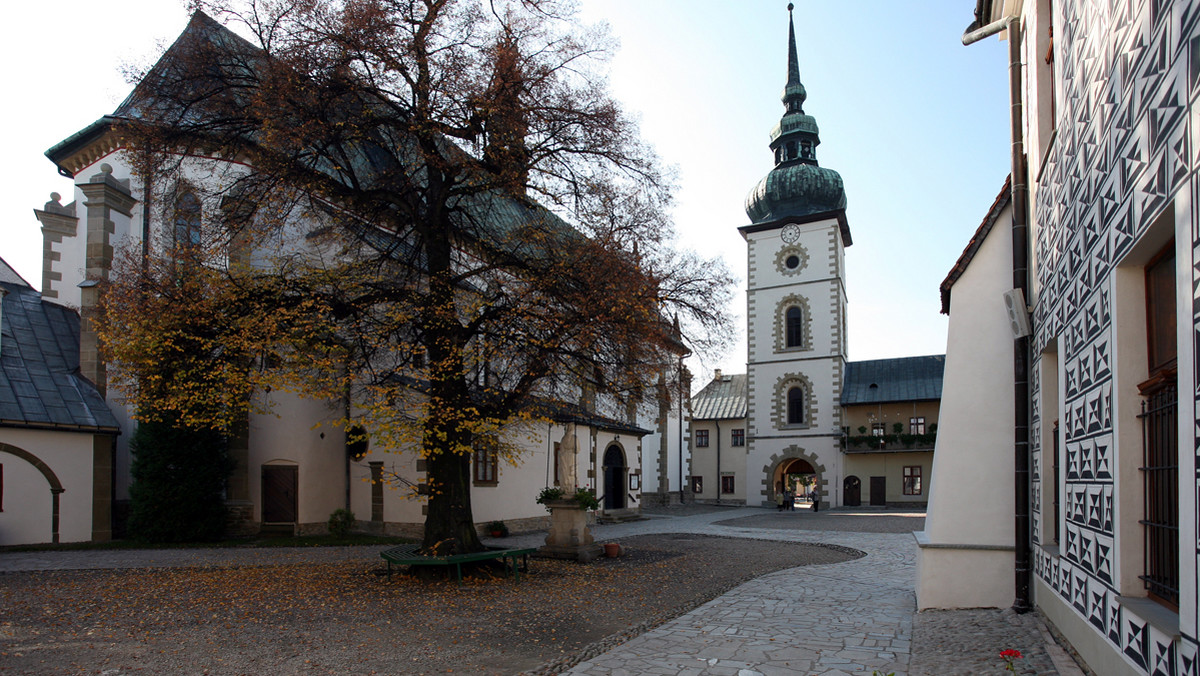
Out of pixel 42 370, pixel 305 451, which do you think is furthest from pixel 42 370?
pixel 305 451

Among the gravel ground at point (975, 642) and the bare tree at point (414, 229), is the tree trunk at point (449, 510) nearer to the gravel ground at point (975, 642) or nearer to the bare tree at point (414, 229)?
the bare tree at point (414, 229)

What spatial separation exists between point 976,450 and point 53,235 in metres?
21.8

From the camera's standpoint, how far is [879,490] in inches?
1521

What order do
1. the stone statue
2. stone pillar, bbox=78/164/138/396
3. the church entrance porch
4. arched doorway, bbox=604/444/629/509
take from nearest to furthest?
the stone statue < stone pillar, bbox=78/164/138/396 < arched doorway, bbox=604/444/629/509 < the church entrance porch

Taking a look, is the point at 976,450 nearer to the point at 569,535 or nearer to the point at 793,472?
the point at 569,535

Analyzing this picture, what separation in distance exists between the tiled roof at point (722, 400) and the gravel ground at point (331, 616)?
3195cm

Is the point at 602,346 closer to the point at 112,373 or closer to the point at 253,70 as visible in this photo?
the point at 253,70

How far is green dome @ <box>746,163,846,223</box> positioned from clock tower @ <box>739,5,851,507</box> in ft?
0.17

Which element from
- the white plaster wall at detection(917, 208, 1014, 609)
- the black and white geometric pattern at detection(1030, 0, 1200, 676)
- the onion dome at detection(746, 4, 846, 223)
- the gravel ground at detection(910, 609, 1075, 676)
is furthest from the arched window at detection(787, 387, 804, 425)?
the black and white geometric pattern at detection(1030, 0, 1200, 676)

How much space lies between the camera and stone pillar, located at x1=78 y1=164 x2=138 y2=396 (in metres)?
19.2

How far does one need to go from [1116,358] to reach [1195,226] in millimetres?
1618

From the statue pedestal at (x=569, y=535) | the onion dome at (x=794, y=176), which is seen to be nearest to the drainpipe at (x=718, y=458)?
the onion dome at (x=794, y=176)

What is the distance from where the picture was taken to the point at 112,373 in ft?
61.2

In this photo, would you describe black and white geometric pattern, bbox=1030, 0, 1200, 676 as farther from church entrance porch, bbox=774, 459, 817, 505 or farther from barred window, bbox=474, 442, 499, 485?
church entrance porch, bbox=774, 459, 817, 505
